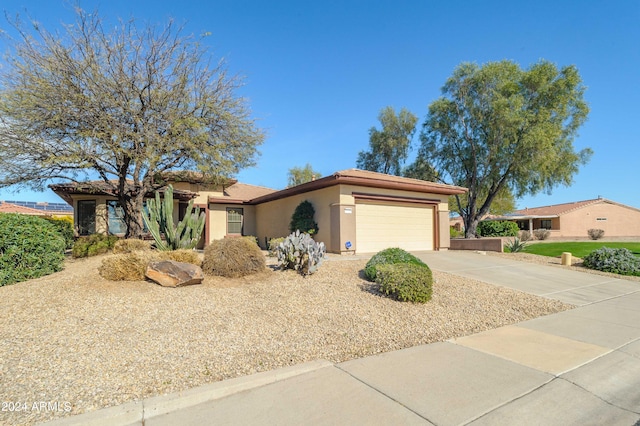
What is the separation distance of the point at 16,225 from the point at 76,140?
5.17 metres

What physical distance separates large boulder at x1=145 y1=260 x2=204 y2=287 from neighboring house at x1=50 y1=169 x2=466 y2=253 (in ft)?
24.1

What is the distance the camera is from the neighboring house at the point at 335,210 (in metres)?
14.2

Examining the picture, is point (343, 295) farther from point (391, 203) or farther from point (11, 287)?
point (391, 203)

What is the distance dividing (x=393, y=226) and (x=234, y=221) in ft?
32.5

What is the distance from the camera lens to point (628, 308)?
25.7 ft

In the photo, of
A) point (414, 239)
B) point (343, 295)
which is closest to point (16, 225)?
point (343, 295)

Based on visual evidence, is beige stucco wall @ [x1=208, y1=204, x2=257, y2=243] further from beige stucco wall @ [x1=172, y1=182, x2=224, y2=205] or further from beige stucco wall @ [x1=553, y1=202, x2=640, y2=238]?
beige stucco wall @ [x1=553, y1=202, x2=640, y2=238]

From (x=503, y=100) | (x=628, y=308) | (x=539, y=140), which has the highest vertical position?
(x=503, y=100)

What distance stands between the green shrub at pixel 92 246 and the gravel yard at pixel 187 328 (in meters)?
3.33

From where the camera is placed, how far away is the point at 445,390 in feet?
12.3

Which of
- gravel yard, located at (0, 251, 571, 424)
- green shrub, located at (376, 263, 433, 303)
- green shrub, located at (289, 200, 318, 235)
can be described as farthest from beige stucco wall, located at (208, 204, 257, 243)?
green shrub, located at (376, 263, 433, 303)

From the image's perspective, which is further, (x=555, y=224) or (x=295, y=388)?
(x=555, y=224)

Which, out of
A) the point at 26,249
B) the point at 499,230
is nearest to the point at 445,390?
the point at 26,249

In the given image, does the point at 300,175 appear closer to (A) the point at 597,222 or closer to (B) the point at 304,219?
(B) the point at 304,219
